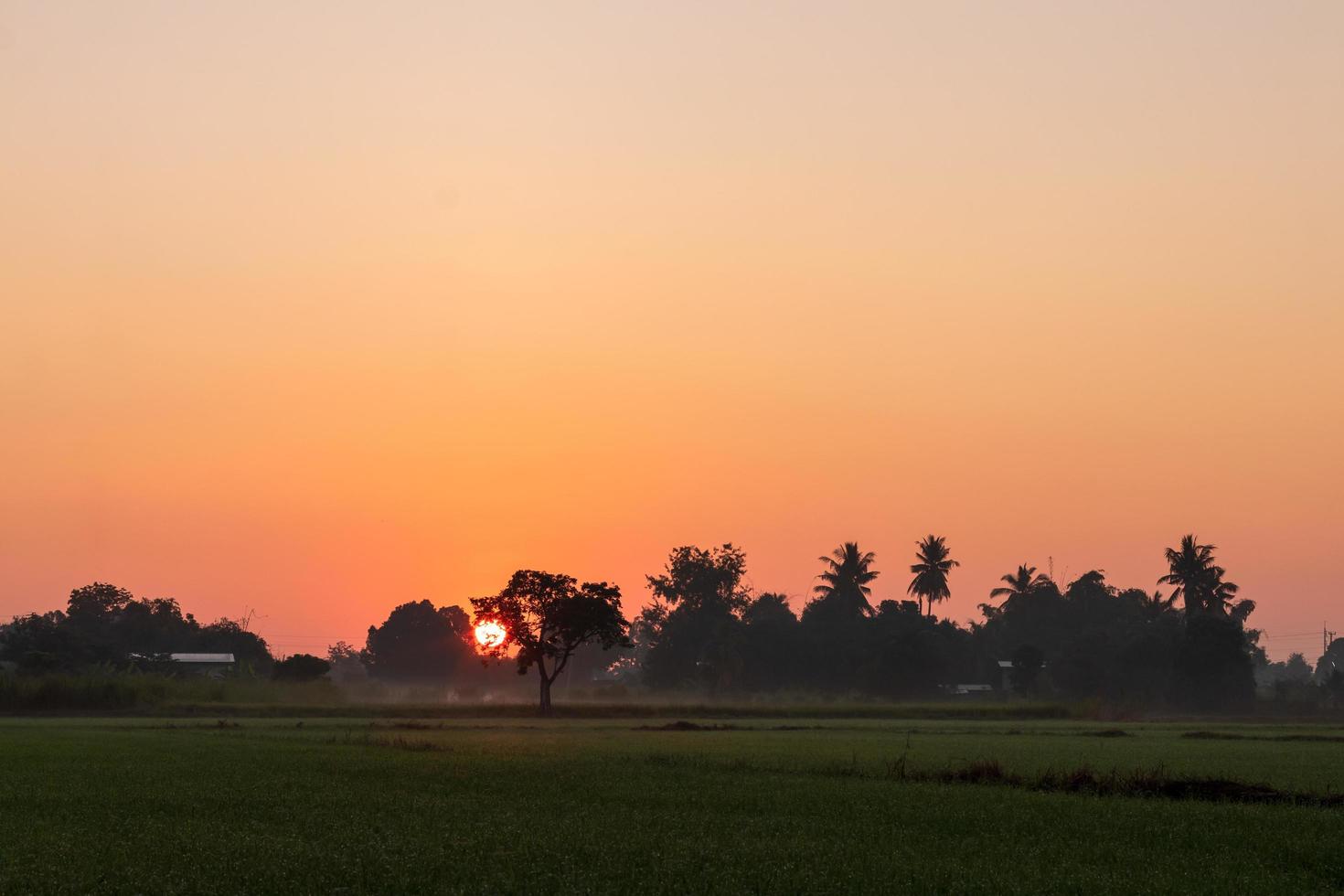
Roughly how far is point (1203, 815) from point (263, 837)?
71.8 ft

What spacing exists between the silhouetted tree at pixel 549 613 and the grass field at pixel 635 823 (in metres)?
67.4

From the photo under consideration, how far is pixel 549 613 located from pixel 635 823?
9637 centimetres

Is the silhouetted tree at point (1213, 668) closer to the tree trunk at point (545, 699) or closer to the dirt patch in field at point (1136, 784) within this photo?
the tree trunk at point (545, 699)

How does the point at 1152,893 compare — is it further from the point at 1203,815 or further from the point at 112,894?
the point at 112,894

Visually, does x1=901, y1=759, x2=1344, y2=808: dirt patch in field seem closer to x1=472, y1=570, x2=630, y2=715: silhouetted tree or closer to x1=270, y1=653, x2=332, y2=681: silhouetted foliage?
x1=472, y1=570, x2=630, y2=715: silhouetted tree

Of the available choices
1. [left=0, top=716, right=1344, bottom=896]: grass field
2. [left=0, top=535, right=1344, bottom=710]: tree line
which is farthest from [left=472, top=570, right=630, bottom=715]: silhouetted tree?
[left=0, top=716, right=1344, bottom=896]: grass field

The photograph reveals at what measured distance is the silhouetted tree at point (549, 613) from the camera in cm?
12331

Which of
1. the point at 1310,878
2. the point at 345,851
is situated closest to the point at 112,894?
the point at 345,851

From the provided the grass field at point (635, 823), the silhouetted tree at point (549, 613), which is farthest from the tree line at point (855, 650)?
the grass field at point (635, 823)

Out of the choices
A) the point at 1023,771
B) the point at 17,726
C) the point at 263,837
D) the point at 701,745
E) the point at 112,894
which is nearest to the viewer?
the point at 112,894

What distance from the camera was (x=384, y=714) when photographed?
344 ft

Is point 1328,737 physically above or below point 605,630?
below

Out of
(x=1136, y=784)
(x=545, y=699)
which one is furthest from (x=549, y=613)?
(x=1136, y=784)

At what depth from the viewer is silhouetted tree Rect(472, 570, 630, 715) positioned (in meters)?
123
